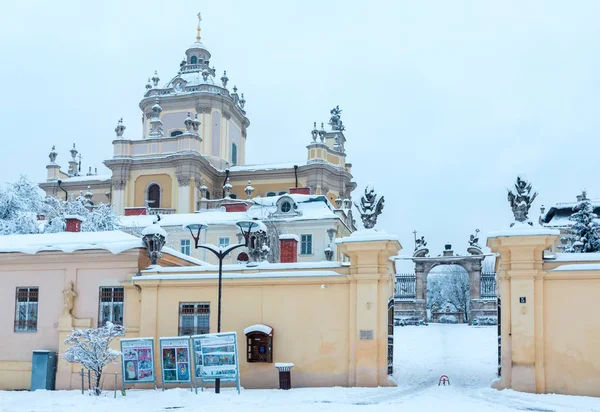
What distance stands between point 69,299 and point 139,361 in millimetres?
3304

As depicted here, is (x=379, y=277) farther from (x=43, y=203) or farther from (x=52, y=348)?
(x=43, y=203)

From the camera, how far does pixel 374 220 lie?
61.9 ft

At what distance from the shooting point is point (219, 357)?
17.8 meters

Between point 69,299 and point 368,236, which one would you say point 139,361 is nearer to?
point 69,299

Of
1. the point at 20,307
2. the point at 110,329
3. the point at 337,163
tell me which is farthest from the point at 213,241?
the point at 110,329

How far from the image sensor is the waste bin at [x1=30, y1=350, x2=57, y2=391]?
2058 cm

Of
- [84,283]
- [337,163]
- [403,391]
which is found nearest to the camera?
[403,391]

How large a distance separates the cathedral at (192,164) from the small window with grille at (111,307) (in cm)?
3517

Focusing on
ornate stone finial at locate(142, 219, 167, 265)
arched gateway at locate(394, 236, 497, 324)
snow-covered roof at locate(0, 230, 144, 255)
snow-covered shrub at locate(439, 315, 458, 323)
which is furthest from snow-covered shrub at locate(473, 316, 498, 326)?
ornate stone finial at locate(142, 219, 167, 265)

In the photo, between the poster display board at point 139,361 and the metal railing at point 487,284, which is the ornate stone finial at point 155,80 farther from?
the poster display board at point 139,361

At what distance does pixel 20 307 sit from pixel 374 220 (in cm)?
1078

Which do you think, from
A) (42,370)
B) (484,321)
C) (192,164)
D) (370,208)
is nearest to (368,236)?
(370,208)

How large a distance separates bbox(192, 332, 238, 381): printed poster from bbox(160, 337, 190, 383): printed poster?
27.2 inches

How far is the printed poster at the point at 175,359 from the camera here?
18547 millimetres
